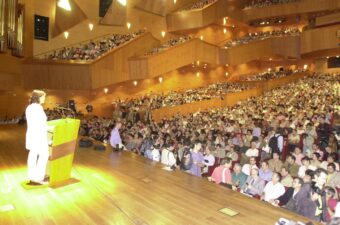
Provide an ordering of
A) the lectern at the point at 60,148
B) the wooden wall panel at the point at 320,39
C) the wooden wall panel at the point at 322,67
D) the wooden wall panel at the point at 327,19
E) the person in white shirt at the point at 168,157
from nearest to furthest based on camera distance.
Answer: the lectern at the point at 60,148 < the person in white shirt at the point at 168,157 < the wooden wall panel at the point at 320,39 < the wooden wall panel at the point at 327,19 < the wooden wall panel at the point at 322,67

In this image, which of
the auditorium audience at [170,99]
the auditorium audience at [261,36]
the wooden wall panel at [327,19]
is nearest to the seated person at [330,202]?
the auditorium audience at [170,99]

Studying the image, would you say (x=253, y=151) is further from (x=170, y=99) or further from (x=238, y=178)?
(x=170, y=99)

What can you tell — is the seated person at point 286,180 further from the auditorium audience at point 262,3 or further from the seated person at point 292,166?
the auditorium audience at point 262,3

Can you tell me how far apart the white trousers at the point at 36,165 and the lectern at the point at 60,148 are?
0.06 metres

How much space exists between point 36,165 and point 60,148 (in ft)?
1.08

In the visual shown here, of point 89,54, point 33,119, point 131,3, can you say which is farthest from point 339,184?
point 131,3

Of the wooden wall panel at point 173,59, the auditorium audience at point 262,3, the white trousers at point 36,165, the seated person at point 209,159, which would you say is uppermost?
the auditorium audience at point 262,3

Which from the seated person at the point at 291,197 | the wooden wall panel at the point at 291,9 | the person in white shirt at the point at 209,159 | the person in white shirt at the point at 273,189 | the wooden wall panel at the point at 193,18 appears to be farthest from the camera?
the wooden wall panel at the point at 291,9

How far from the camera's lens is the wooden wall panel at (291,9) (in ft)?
58.5

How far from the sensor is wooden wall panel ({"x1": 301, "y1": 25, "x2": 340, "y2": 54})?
55.4ft

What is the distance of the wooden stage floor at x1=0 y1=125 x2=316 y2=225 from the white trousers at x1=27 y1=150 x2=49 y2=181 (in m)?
0.16

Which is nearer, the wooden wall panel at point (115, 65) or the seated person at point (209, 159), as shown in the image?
the seated person at point (209, 159)

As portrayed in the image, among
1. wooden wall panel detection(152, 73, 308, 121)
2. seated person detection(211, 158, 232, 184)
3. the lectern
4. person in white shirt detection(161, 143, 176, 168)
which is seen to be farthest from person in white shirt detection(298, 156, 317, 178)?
wooden wall panel detection(152, 73, 308, 121)

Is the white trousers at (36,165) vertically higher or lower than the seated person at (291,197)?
higher
